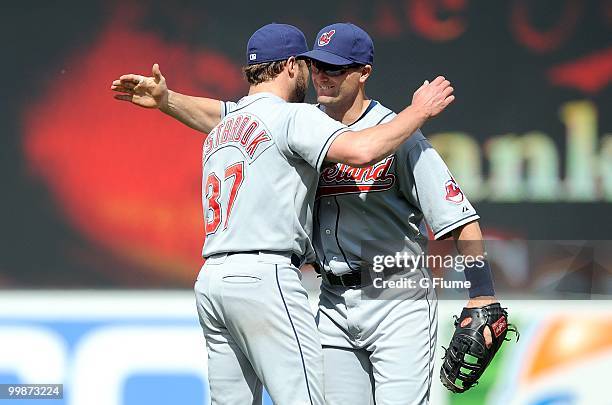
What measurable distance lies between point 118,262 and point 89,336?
36cm

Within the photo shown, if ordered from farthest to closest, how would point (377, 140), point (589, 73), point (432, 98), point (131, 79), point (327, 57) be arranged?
point (589, 73) → point (131, 79) → point (327, 57) → point (432, 98) → point (377, 140)

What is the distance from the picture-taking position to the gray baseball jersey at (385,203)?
2.86 m

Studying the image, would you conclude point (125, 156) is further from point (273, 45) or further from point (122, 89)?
point (273, 45)

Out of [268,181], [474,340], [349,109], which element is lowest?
[474,340]

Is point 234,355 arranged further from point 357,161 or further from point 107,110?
point 107,110

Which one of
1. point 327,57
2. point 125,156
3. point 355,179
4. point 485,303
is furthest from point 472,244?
point 125,156

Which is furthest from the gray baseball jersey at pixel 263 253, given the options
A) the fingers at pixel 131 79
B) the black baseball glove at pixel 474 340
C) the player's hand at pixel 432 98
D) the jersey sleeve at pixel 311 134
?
the fingers at pixel 131 79

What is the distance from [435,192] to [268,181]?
1.48 feet

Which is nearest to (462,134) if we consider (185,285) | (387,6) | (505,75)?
(505,75)

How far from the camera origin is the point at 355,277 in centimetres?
300

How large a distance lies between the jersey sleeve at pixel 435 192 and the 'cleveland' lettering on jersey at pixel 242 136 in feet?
1.30

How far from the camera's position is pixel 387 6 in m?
4.36

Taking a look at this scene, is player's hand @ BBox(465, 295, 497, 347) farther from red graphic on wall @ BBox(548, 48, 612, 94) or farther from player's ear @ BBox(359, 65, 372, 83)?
red graphic on wall @ BBox(548, 48, 612, 94)

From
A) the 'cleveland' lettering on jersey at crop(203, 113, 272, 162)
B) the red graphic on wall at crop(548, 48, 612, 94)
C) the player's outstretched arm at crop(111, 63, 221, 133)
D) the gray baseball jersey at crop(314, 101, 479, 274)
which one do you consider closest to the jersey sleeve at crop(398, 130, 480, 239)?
the gray baseball jersey at crop(314, 101, 479, 274)
